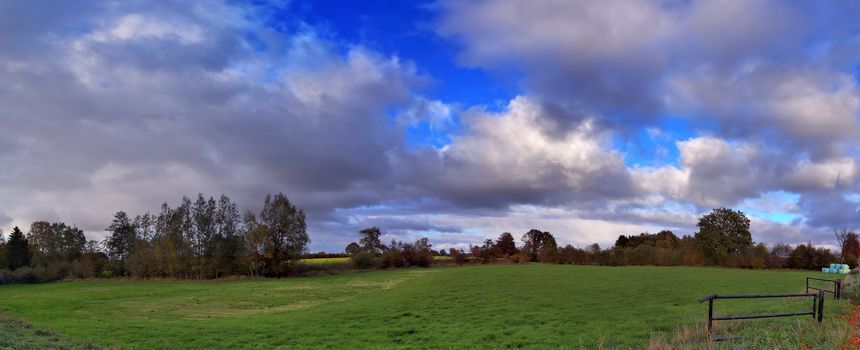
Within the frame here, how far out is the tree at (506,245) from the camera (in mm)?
154500

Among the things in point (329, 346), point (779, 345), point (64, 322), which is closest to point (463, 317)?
point (329, 346)

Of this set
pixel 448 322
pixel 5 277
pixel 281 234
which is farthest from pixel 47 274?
pixel 448 322

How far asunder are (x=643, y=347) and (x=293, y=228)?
88.7m

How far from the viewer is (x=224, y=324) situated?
94.7 feet

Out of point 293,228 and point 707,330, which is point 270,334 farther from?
point 293,228

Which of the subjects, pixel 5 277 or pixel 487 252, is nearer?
pixel 5 277

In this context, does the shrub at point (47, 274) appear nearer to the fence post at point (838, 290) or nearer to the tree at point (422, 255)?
the tree at point (422, 255)

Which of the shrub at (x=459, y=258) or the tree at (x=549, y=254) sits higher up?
the tree at (x=549, y=254)

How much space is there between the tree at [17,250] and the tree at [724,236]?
143m

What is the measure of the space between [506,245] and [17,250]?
404ft

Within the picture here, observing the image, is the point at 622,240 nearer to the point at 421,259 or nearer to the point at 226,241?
the point at 421,259

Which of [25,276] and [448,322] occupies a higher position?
[448,322]

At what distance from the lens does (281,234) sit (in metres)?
97.8

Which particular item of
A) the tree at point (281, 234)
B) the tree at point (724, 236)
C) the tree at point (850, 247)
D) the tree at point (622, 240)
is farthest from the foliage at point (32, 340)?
the tree at point (622, 240)
